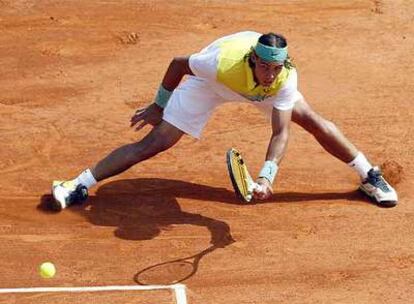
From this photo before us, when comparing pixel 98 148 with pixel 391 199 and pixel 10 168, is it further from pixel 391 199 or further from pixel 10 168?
pixel 391 199

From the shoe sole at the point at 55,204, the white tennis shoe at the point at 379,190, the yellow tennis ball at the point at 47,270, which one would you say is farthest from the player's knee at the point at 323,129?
the yellow tennis ball at the point at 47,270

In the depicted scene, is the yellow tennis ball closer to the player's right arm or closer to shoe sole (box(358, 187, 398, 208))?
the player's right arm

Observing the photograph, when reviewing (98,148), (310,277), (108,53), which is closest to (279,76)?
(310,277)

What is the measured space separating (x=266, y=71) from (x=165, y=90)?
1.18m

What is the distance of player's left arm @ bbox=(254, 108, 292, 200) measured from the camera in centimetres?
844

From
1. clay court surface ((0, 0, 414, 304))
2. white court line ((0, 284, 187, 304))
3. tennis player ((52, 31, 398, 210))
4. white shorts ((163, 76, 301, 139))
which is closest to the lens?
white court line ((0, 284, 187, 304))

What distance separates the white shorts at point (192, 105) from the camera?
9312mm

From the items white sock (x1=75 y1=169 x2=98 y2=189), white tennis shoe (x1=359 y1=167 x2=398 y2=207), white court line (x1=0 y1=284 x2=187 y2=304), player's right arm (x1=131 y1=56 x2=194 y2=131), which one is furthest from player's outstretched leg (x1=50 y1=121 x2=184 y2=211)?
white tennis shoe (x1=359 y1=167 x2=398 y2=207)

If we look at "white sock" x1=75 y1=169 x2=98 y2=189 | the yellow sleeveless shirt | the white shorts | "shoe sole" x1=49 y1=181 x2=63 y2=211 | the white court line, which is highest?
the yellow sleeveless shirt

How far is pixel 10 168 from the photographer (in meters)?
10.1

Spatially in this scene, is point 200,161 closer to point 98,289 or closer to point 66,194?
point 66,194

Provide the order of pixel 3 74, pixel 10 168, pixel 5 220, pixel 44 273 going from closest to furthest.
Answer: pixel 44 273 < pixel 5 220 < pixel 10 168 < pixel 3 74

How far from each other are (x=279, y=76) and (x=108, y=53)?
3993 mm

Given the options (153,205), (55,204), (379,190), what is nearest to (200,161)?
(153,205)
